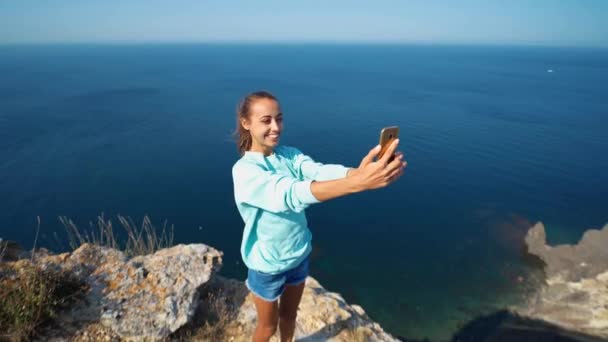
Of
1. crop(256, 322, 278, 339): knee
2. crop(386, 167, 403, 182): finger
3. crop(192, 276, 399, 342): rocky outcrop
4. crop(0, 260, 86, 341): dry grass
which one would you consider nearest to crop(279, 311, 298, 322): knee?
crop(256, 322, 278, 339): knee

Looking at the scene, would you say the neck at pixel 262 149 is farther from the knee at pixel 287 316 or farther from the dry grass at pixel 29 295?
the dry grass at pixel 29 295

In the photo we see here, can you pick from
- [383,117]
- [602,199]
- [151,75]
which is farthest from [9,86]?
[602,199]

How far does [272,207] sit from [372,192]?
23.7 metres

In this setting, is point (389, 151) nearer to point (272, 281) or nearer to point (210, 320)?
point (272, 281)

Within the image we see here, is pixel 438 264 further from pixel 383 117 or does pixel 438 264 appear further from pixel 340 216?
pixel 383 117

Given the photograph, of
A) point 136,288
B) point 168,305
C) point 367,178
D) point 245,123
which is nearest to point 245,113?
point 245,123

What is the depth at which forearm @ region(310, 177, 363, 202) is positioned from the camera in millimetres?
1530

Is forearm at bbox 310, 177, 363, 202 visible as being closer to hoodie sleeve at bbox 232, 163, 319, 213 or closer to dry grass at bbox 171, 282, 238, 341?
hoodie sleeve at bbox 232, 163, 319, 213

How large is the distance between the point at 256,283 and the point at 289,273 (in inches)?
10.8

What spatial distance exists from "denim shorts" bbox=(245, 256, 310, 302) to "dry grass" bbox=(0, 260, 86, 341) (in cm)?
211

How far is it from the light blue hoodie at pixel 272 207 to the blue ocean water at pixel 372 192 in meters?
12.6

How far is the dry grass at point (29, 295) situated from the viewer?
2.83m

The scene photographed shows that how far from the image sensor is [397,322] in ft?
44.4

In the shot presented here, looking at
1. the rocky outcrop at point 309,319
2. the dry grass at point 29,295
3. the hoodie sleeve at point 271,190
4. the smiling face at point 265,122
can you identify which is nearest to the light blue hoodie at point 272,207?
the hoodie sleeve at point 271,190
